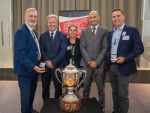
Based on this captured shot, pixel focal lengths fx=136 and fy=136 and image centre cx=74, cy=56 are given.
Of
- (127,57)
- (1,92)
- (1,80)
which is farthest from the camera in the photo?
(1,80)

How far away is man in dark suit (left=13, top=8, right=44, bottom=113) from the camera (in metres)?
1.78

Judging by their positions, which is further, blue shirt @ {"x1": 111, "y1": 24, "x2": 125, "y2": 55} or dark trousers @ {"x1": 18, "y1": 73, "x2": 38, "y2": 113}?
blue shirt @ {"x1": 111, "y1": 24, "x2": 125, "y2": 55}

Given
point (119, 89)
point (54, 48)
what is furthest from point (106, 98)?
point (54, 48)

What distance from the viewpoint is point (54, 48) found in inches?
87.7

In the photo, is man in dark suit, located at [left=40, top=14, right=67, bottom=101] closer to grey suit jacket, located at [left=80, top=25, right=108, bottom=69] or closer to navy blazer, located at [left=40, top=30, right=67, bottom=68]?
navy blazer, located at [left=40, top=30, right=67, bottom=68]

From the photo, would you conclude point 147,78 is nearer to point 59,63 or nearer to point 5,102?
point 59,63

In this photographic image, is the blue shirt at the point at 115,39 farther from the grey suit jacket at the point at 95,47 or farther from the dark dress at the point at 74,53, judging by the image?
the dark dress at the point at 74,53

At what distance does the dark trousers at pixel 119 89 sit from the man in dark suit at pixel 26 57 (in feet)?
3.52

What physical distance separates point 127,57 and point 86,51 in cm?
66

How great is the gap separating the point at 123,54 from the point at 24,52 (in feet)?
4.48

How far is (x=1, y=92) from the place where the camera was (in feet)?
10.5

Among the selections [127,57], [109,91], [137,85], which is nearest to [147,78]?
[137,85]

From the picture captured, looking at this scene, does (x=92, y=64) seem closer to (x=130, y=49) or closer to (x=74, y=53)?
(x=74, y=53)

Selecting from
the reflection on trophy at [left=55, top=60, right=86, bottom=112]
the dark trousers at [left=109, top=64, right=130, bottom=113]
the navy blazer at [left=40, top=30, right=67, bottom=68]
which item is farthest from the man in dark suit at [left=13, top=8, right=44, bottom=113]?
the dark trousers at [left=109, top=64, right=130, bottom=113]
